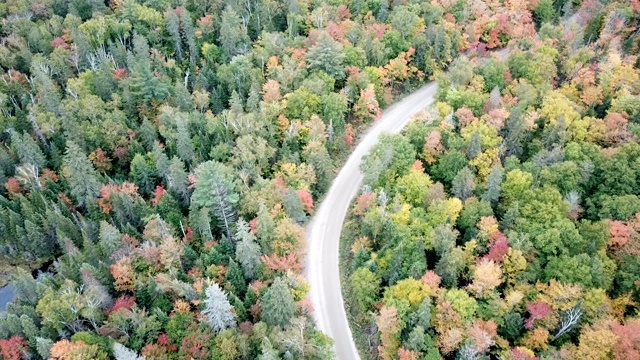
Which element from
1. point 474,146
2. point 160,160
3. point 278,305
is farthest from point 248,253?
point 474,146

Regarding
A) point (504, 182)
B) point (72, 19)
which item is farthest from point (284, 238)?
point (72, 19)

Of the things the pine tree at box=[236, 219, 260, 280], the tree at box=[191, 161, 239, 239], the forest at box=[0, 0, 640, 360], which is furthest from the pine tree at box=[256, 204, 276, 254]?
the tree at box=[191, 161, 239, 239]

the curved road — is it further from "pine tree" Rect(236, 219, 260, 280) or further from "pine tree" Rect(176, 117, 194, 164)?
"pine tree" Rect(176, 117, 194, 164)

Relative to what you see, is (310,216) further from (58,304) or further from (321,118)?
(58,304)

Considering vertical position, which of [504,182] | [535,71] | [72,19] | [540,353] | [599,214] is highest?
[72,19]

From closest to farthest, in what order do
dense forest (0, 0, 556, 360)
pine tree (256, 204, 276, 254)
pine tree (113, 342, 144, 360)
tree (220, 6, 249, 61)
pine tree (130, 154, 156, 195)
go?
pine tree (113, 342, 144, 360) → dense forest (0, 0, 556, 360) → pine tree (256, 204, 276, 254) → pine tree (130, 154, 156, 195) → tree (220, 6, 249, 61)

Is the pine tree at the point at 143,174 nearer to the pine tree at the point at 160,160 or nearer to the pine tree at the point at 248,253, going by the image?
the pine tree at the point at 160,160
